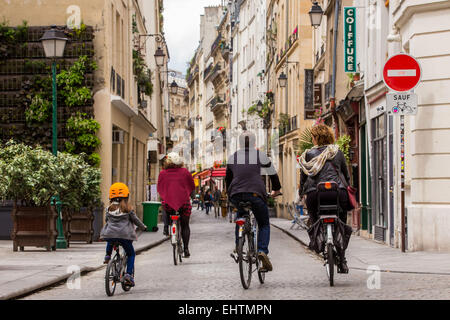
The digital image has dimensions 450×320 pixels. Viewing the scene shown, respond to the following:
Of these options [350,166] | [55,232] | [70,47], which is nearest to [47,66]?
[70,47]

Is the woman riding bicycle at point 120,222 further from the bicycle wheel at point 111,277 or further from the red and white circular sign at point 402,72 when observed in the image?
the red and white circular sign at point 402,72

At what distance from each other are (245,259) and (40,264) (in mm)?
5219

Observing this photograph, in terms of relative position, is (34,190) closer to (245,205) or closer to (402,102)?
(402,102)

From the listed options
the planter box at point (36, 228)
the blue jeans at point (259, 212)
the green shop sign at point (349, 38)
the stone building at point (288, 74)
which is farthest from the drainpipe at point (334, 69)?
the blue jeans at point (259, 212)

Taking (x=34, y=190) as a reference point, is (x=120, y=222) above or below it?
below

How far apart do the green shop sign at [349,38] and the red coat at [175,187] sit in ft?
35.0

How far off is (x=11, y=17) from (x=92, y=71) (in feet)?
9.13

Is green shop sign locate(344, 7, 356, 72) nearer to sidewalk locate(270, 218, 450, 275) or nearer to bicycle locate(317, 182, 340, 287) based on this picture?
sidewalk locate(270, 218, 450, 275)

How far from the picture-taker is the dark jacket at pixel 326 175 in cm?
1080

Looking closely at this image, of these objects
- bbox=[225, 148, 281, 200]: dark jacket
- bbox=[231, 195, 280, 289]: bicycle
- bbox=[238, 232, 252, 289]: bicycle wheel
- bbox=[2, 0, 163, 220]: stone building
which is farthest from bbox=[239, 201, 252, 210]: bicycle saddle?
bbox=[2, 0, 163, 220]: stone building

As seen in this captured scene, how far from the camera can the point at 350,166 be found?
26.5m

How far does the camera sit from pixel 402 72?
15820 millimetres

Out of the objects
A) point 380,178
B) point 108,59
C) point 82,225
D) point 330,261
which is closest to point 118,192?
point 330,261

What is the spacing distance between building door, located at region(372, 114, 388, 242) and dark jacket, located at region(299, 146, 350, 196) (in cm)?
1021
